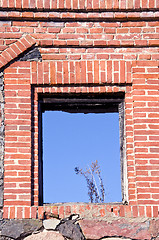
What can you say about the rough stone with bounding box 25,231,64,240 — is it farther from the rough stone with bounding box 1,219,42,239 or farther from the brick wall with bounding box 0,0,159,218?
the brick wall with bounding box 0,0,159,218

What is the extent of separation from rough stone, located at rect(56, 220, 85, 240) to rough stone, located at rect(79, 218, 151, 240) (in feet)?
0.20

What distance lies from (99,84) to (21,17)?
1456 mm

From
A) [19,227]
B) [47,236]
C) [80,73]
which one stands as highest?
[80,73]

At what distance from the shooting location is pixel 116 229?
625 cm

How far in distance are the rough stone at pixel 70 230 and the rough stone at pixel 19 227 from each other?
0.28m

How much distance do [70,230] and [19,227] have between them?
64cm

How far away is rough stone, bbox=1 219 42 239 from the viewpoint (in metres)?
6.20

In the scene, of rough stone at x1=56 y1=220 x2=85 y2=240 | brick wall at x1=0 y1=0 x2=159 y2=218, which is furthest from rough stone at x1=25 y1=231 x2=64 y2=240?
brick wall at x1=0 y1=0 x2=159 y2=218

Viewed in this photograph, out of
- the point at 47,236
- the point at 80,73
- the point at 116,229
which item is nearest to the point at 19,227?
the point at 47,236

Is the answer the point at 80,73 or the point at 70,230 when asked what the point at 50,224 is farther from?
the point at 80,73

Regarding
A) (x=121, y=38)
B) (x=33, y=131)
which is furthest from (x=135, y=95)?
(x=33, y=131)

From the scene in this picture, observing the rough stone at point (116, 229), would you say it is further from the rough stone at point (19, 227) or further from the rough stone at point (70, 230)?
the rough stone at point (19, 227)

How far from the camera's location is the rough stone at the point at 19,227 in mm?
6195

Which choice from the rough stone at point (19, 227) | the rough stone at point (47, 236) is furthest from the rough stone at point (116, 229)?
the rough stone at point (19, 227)
